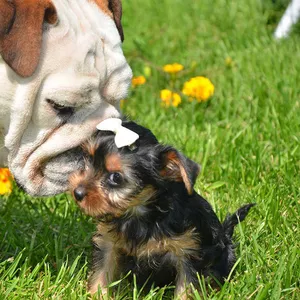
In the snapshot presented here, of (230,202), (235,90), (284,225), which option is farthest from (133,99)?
(284,225)

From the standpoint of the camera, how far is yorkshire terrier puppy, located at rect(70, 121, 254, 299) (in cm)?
400

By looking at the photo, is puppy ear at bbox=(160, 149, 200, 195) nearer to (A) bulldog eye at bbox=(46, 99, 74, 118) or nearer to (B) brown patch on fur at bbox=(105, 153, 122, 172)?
(B) brown patch on fur at bbox=(105, 153, 122, 172)

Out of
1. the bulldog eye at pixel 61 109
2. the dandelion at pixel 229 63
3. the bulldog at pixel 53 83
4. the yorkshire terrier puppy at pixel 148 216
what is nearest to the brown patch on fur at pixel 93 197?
the yorkshire terrier puppy at pixel 148 216

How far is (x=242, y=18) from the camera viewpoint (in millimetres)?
8406

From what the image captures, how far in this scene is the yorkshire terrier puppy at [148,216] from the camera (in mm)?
4000

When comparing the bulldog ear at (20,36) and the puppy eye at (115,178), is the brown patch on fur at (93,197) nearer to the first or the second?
the puppy eye at (115,178)

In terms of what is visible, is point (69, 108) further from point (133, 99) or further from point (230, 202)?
point (133, 99)

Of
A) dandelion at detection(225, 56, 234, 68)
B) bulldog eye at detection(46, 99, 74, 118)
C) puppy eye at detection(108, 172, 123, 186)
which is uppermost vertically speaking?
bulldog eye at detection(46, 99, 74, 118)

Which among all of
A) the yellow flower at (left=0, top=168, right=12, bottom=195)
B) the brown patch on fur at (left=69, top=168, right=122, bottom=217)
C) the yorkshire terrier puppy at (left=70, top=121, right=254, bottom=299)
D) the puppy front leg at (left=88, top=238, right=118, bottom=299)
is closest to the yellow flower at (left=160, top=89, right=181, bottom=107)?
the yellow flower at (left=0, top=168, right=12, bottom=195)

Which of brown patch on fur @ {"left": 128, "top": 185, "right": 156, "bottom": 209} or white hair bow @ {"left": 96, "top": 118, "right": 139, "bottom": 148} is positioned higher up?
white hair bow @ {"left": 96, "top": 118, "right": 139, "bottom": 148}

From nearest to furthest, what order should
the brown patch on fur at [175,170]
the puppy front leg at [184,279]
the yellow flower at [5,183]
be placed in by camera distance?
the brown patch on fur at [175,170], the puppy front leg at [184,279], the yellow flower at [5,183]

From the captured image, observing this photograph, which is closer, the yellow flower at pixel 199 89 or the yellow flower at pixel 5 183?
the yellow flower at pixel 5 183

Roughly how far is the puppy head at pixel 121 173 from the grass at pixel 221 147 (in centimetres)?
52

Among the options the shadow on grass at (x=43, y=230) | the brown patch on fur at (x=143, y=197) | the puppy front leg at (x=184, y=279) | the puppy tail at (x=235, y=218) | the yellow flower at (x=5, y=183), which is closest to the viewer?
the brown patch on fur at (x=143, y=197)
